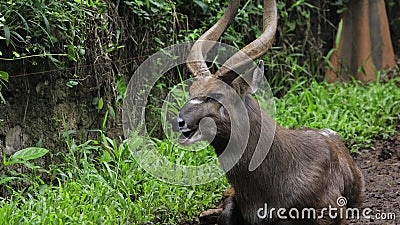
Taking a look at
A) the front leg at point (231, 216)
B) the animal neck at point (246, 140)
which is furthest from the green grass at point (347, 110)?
the animal neck at point (246, 140)

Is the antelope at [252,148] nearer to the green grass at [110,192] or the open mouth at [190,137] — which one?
the open mouth at [190,137]

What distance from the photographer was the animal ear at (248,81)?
460cm

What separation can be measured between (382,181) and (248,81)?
2.28 metres

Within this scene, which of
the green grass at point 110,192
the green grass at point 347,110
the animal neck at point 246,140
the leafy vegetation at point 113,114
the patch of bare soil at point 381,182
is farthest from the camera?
the green grass at point 347,110

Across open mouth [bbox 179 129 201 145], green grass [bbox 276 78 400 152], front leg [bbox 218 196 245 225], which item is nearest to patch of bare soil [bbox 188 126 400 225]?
green grass [bbox 276 78 400 152]

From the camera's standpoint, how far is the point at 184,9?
739cm

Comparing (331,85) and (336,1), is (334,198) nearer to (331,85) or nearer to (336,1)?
(331,85)

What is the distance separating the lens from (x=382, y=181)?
6.23 m

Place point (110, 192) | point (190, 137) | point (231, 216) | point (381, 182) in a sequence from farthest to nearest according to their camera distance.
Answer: point (381, 182), point (110, 192), point (231, 216), point (190, 137)

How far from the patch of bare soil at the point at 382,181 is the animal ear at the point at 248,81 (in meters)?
1.45

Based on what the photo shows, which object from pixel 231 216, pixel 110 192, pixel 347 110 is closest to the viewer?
pixel 231 216

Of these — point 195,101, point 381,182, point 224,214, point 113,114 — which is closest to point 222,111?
point 195,101

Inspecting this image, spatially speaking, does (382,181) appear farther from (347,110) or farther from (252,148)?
(252,148)

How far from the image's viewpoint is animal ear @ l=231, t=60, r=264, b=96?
4.60 m
